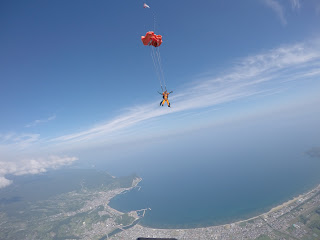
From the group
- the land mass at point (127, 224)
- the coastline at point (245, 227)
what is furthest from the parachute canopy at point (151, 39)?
the coastline at point (245, 227)

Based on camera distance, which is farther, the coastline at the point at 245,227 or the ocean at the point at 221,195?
the ocean at the point at 221,195

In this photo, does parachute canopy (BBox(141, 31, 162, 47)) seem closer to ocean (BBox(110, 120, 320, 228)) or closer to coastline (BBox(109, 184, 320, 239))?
coastline (BBox(109, 184, 320, 239))

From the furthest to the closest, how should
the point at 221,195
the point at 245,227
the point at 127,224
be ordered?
the point at 221,195, the point at 127,224, the point at 245,227

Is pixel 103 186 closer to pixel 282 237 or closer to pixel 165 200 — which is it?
pixel 165 200

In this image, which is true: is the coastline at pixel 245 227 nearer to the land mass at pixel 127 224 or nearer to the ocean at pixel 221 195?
the land mass at pixel 127 224

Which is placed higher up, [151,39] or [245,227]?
[151,39]

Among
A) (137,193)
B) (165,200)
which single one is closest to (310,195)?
(165,200)

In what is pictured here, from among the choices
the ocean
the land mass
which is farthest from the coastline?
the ocean

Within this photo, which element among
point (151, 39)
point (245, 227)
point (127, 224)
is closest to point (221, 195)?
point (245, 227)

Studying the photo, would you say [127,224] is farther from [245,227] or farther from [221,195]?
[221,195]
